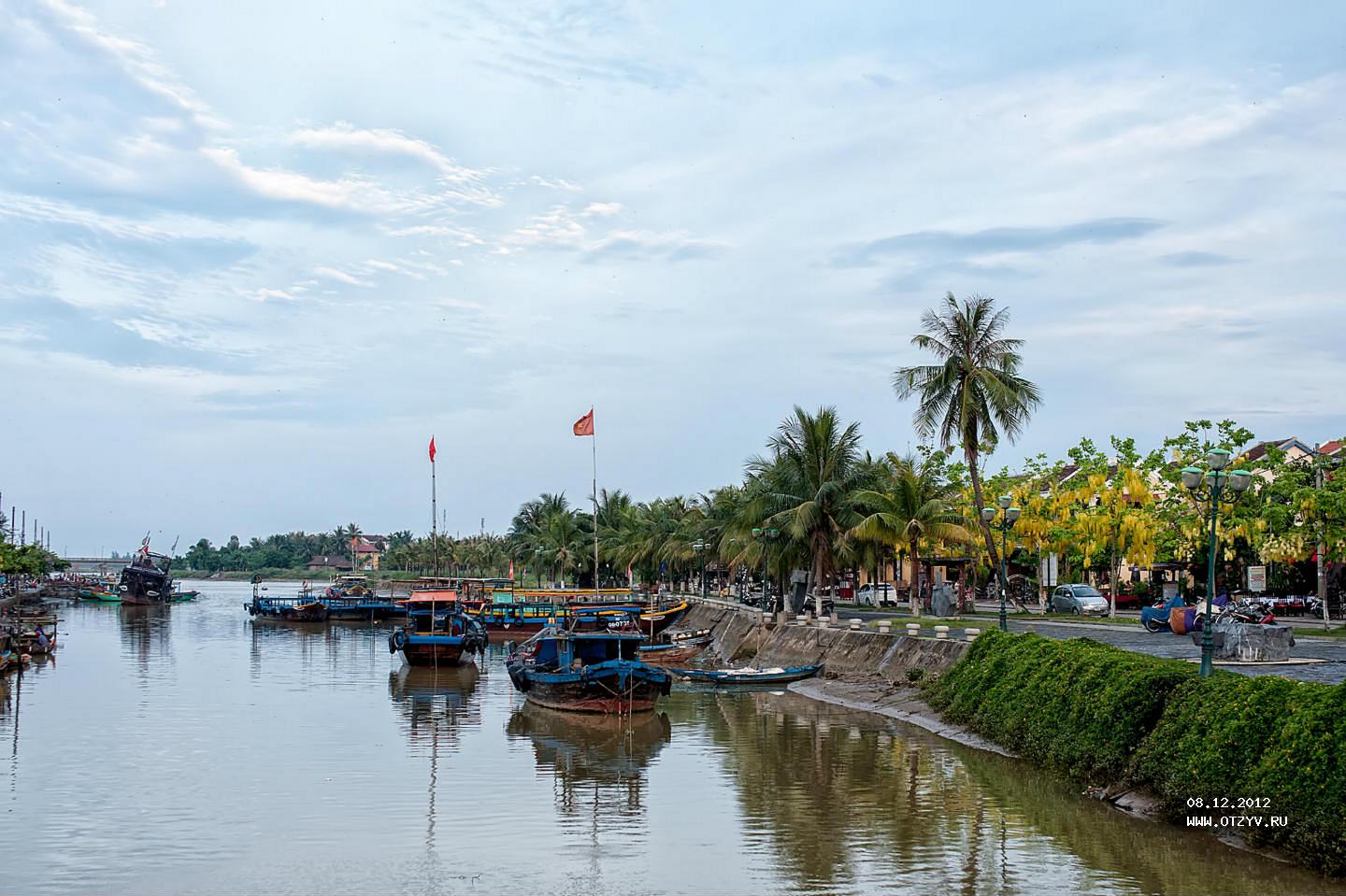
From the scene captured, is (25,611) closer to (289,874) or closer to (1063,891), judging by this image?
(289,874)

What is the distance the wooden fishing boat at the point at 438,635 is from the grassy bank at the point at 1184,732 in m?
27.6

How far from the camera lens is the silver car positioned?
5041cm

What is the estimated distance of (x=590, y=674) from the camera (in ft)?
107

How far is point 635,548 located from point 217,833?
7047cm

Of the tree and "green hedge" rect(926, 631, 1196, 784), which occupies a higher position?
the tree

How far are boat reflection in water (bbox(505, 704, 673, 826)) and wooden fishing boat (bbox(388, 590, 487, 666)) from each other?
13413 mm

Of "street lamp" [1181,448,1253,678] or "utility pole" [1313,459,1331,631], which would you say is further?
"utility pole" [1313,459,1331,631]

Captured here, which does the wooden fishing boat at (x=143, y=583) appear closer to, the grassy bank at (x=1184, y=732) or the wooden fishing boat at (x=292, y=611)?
the wooden fishing boat at (x=292, y=611)

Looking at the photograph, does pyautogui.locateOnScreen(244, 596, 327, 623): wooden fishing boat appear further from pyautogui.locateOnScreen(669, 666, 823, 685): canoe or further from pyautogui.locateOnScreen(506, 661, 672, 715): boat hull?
pyautogui.locateOnScreen(506, 661, 672, 715): boat hull

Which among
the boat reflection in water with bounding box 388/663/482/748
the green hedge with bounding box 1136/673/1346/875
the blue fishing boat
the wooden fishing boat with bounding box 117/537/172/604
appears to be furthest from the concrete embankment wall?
the wooden fishing boat with bounding box 117/537/172/604

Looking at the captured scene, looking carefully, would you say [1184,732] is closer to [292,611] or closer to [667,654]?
[667,654]

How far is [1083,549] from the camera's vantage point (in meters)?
55.2

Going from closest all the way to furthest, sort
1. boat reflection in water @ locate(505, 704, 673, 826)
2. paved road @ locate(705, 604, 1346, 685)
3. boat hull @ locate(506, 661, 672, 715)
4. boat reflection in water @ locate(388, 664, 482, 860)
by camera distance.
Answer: boat reflection in water @ locate(505, 704, 673, 826), paved road @ locate(705, 604, 1346, 685), boat reflection in water @ locate(388, 664, 482, 860), boat hull @ locate(506, 661, 672, 715)

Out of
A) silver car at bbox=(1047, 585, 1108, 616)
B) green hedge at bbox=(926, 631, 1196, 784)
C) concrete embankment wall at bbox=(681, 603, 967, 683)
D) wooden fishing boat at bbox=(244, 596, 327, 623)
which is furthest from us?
wooden fishing boat at bbox=(244, 596, 327, 623)
